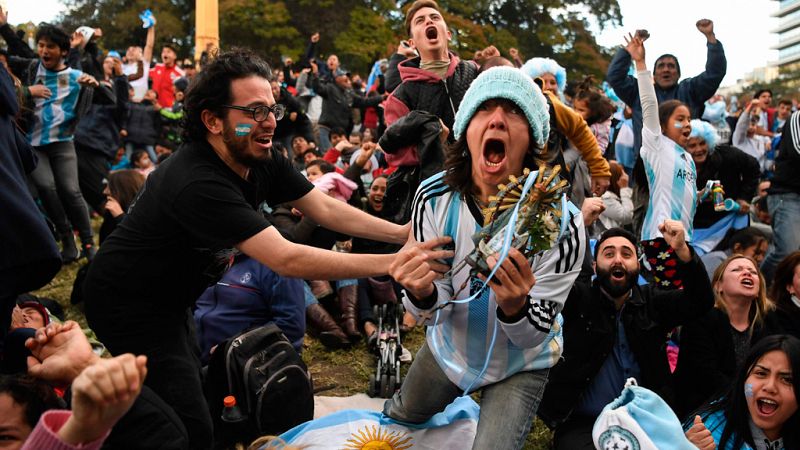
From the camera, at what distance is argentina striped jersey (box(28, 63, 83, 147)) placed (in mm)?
6121

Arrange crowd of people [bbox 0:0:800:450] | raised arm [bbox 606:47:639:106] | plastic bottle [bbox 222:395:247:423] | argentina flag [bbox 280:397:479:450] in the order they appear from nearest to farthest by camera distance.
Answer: crowd of people [bbox 0:0:800:450], argentina flag [bbox 280:397:479:450], plastic bottle [bbox 222:395:247:423], raised arm [bbox 606:47:639:106]

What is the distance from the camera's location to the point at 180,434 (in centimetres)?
257

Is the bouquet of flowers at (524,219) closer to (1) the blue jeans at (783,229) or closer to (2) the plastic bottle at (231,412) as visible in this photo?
(2) the plastic bottle at (231,412)

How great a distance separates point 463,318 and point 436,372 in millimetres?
319

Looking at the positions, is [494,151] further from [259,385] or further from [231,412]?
[231,412]

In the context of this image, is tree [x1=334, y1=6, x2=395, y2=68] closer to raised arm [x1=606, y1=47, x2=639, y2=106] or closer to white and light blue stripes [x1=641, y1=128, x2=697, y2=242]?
raised arm [x1=606, y1=47, x2=639, y2=106]

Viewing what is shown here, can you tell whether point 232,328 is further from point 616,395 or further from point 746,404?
point 746,404

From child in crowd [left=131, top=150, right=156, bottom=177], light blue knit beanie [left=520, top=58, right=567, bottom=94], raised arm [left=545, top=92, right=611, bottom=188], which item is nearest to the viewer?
raised arm [left=545, top=92, right=611, bottom=188]

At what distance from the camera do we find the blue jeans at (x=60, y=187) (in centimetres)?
620

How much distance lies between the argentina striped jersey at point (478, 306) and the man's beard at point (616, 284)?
1213mm

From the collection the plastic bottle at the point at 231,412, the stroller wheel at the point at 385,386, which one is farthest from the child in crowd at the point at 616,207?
the plastic bottle at the point at 231,412

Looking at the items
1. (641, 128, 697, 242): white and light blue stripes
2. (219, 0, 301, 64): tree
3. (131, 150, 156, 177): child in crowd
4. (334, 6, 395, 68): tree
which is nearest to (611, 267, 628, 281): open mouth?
(641, 128, 697, 242): white and light blue stripes

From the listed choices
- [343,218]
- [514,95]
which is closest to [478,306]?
[514,95]

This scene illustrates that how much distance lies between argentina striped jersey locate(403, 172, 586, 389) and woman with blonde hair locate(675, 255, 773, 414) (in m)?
1.63
